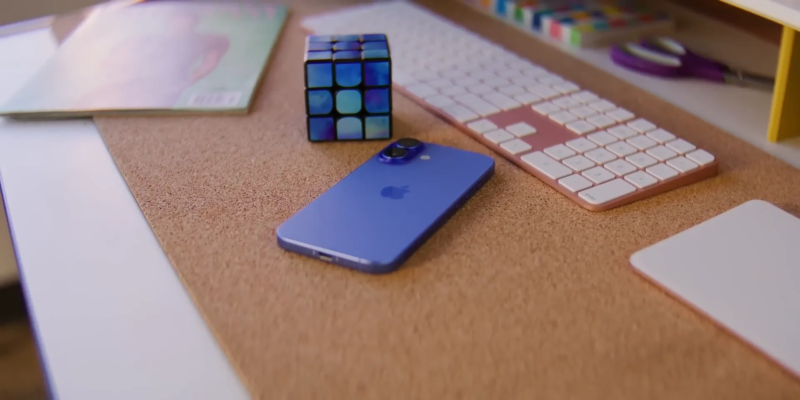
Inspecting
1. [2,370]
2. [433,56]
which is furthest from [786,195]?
[2,370]

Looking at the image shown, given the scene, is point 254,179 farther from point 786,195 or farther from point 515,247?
point 786,195

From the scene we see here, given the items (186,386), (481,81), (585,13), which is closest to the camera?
(186,386)

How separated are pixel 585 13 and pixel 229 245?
24.6 inches

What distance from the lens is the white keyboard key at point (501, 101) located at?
2.36 feet

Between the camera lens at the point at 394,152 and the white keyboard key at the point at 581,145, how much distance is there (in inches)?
5.9

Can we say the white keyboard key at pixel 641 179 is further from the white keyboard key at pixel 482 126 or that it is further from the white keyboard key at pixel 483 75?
the white keyboard key at pixel 483 75

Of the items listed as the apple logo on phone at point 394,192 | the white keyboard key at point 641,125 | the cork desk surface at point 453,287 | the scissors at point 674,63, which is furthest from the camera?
the scissors at point 674,63

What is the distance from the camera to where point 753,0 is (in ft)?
1.99

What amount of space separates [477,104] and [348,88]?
0.15 m

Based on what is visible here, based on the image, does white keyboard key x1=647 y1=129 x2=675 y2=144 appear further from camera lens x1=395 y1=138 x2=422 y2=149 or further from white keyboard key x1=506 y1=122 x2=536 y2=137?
camera lens x1=395 y1=138 x2=422 y2=149

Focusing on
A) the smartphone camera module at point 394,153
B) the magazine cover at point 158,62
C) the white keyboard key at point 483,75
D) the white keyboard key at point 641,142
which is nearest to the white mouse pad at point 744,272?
the white keyboard key at point 641,142

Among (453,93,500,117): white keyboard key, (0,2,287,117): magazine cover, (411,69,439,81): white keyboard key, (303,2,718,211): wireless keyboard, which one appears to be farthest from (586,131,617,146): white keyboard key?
(0,2,287,117): magazine cover

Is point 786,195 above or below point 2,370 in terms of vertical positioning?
above

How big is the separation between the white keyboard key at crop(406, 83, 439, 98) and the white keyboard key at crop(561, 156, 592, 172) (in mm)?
196
